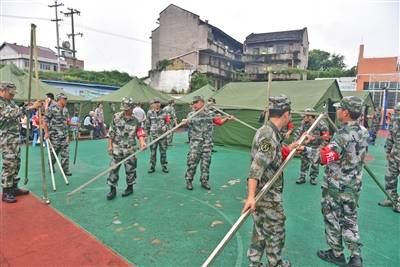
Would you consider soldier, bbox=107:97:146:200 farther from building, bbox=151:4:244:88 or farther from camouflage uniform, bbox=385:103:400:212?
building, bbox=151:4:244:88

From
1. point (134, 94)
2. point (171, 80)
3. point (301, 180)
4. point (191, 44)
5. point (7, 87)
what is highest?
point (191, 44)

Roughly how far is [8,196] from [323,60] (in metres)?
49.8

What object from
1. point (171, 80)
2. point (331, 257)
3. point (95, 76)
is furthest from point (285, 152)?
point (171, 80)

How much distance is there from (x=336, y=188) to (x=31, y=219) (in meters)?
4.13

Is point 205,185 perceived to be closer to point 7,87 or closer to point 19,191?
point 19,191

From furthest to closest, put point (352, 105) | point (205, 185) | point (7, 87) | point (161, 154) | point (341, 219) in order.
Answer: point (161, 154) → point (205, 185) → point (7, 87) → point (341, 219) → point (352, 105)

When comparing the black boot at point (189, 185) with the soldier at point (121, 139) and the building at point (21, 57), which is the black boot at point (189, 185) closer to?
the soldier at point (121, 139)

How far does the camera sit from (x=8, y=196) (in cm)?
474

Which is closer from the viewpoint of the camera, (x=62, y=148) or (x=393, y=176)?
(x=393, y=176)

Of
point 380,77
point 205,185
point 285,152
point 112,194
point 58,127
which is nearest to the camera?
point 285,152

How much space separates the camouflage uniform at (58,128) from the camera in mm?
6285

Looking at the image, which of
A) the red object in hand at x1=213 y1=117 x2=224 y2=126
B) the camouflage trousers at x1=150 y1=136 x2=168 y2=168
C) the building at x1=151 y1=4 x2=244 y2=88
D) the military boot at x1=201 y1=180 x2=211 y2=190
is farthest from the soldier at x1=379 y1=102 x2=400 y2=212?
the building at x1=151 y1=4 x2=244 y2=88

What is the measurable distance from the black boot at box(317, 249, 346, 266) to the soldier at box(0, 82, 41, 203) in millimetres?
4558

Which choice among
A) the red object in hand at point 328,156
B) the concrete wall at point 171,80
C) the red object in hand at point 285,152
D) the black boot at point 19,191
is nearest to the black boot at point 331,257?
the red object in hand at point 328,156
